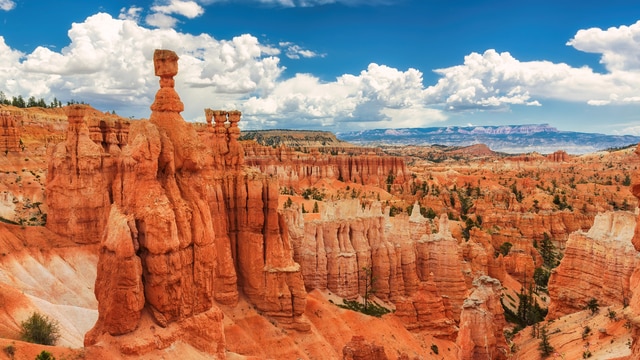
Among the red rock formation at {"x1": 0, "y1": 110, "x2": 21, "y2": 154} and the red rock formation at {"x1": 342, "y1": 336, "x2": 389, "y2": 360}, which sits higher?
the red rock formation at {"x1": 0, "y1": 110, "x2": 21, "y2": 154}

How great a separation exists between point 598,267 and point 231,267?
27359mm

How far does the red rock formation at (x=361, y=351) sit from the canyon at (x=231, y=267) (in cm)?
7

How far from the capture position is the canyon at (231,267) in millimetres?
18656

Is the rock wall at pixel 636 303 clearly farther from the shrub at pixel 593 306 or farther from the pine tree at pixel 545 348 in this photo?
the shrub at pixel 593 306

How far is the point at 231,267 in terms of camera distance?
29.6 meters

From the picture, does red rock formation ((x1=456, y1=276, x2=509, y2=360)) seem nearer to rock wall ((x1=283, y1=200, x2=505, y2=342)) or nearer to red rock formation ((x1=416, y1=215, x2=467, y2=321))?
rock wall ((x1=283, y1=200, x2=505, y2=342))

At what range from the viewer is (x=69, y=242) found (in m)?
36.6

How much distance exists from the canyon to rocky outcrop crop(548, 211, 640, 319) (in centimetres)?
11

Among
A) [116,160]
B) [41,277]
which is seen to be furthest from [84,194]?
[41,277]

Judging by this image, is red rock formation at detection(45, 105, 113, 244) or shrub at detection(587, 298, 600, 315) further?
red rock formation at detection(45, 105, 113, 244)

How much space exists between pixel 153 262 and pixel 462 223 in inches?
2621

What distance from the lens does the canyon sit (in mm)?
18656

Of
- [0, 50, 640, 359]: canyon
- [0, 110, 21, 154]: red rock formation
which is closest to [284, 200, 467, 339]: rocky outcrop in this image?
[0, 50, 640, 359]: canyon

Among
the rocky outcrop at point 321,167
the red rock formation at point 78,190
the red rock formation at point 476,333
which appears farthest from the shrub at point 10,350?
the rocky outcrop at point 321,167
